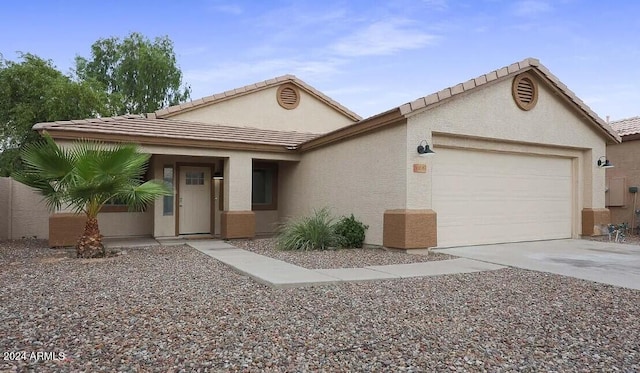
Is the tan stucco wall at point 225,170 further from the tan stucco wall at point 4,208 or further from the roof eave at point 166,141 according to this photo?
the tan stucco wall at point 4,208

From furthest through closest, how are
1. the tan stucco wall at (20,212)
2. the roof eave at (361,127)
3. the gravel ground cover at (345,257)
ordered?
the tan stucco wall at (20,212) < the roof eave at (361,127) < the gravel ground cover at (345,257)

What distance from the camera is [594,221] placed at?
13.2 meters

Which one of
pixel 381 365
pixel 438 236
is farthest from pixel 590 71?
pixel 381 365

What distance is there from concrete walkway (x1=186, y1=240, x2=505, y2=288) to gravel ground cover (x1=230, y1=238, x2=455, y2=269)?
37 cm

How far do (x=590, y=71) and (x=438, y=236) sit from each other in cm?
1067

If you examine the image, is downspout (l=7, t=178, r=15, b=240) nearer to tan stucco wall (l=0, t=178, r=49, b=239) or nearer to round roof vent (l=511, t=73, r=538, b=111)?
tan stucco wall (l=0, t=178, r=49, b=239)

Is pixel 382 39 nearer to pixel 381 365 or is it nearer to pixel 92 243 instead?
pixel 92 243

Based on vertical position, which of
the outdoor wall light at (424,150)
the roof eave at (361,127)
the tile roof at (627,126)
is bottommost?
the outdoor wall light at (424,150)

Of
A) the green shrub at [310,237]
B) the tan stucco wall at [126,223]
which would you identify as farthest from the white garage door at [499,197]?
the tan stucco wall at [126,223]

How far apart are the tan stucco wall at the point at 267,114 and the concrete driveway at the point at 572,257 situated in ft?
27.6

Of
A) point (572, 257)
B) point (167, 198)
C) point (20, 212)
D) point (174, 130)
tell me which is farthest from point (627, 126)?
point (20, 212)

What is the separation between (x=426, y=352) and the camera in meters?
3.93

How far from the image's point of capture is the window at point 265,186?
627 inches

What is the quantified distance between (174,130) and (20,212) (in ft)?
18.8
